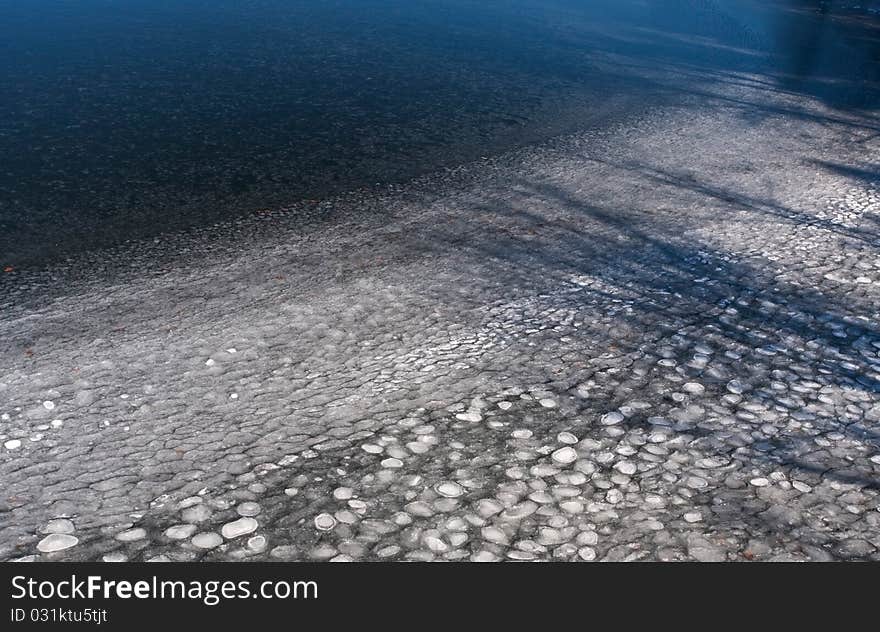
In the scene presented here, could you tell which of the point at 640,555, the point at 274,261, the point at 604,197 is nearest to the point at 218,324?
the point at 274,261

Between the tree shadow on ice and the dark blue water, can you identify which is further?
the dark blue water

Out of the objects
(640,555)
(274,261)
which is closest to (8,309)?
(274,261)

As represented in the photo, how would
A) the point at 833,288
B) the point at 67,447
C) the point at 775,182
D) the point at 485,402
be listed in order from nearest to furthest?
the point at 67,447, the point at 485,402, the point at 833,288, the point at 775,182

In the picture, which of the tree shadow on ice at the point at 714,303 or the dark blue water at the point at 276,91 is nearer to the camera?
the tree shadow on ice at the point at 714,303

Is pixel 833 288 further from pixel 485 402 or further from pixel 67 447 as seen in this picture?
pixel 67 447

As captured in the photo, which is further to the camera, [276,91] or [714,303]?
[276,91]

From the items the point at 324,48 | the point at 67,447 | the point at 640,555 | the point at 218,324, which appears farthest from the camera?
the point at 324,48

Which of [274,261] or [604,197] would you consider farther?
[604,197]

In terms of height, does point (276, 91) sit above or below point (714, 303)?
above
